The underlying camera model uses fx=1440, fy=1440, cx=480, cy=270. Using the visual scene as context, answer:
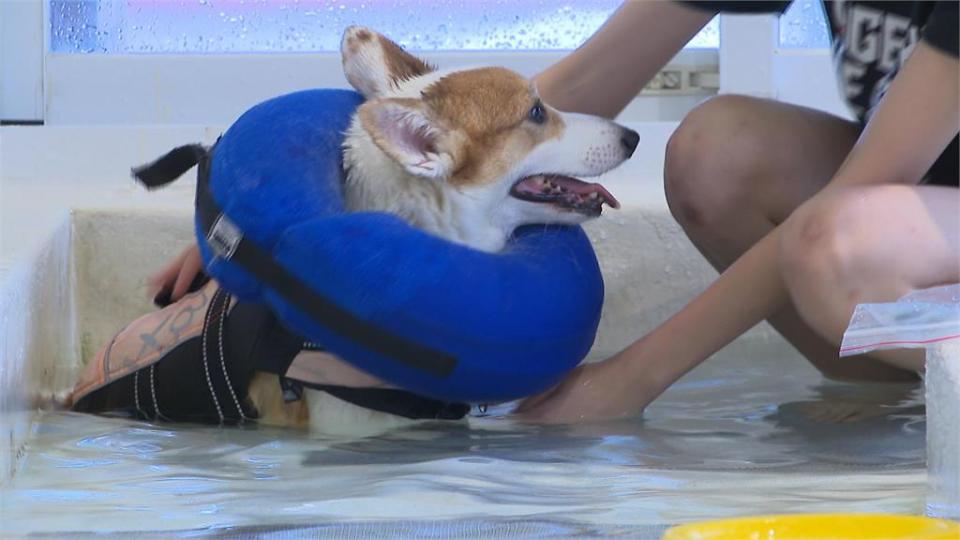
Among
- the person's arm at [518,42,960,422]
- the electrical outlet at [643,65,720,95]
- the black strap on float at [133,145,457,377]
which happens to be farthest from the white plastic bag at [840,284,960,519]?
the electrical outlet at [643,65,720,95]

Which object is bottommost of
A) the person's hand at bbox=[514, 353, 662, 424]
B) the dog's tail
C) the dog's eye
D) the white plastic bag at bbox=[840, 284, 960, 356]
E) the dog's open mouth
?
the person's hand at bbox=[514, 353, 662, 424]

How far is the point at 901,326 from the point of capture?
1.61m

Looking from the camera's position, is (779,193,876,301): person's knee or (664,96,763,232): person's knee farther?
(664,96,763,232): person's knee

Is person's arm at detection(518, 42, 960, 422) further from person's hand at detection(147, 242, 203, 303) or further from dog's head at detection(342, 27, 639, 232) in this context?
person's hand at detection(147, 242, 203, 303)

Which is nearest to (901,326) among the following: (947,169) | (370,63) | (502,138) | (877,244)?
(877,244)

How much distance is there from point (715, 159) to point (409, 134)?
1.64ft

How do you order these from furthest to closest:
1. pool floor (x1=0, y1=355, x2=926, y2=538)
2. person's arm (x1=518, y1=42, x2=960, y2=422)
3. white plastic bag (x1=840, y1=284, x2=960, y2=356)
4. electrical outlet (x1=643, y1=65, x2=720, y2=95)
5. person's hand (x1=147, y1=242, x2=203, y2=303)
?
electrical outlet (x1=643, y1=65, x2=720, y2=95) → person's hand (x1=147, y1=242, x2=203, y2=303) → person's arm (x1=518, y1=42, x2=960, y2=422) → white plastic bag (x1=840, y1=284, x2=960, y2=356) → pool floor (x1=0, y1=355, x2=926, y2=538)

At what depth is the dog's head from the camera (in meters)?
2.04

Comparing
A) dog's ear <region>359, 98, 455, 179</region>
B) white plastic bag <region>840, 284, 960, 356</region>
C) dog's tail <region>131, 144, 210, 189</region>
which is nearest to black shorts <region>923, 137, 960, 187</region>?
white plastic bag <region>840, 284, 960, 356</region>

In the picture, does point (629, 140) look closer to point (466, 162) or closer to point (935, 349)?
point (466, 162)

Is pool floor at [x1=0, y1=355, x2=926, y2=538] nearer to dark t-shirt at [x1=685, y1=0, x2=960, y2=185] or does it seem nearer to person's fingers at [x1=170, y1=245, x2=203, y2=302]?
person's fingers at [x1=170, y1=245, x2=203, y2=302]

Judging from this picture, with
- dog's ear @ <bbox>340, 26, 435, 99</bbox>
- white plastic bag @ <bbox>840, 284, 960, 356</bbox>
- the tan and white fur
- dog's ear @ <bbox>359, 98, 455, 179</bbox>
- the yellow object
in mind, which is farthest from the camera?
dog's ear @ <bbox>340, 26, 435, 99</bbox>

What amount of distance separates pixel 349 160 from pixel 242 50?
6.23 feet

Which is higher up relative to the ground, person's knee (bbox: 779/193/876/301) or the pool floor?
person's knee (bbox: 779/193/876/301)
